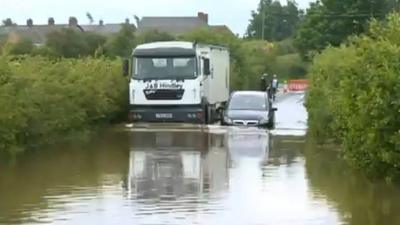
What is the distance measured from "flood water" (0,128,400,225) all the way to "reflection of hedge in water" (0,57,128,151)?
796 millimetres

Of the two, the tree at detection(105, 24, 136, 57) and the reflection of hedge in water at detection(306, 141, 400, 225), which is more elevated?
the tree at detection(105, 24, 136, 57)

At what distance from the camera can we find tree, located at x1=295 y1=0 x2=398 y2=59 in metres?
66.5

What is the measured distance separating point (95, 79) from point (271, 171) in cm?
1379

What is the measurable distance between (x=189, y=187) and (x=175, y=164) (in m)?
3.99

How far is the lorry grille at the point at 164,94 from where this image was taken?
115 feet

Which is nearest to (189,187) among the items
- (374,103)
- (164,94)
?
(374,103)

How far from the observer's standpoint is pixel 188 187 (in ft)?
57.5

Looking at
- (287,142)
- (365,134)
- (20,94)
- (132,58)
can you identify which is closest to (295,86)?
(132,58)

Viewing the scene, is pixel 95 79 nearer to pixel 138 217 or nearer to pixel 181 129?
pixel 181 129

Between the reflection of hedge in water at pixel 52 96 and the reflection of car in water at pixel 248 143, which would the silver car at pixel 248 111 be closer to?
the reflection of car in water at pixel 248 143

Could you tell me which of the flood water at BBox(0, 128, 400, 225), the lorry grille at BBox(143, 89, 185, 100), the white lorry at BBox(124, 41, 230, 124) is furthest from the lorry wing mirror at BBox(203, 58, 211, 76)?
the flood water at BBox(0, 128, 400, 225)

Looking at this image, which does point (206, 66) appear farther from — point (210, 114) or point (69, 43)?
point (69, 43)

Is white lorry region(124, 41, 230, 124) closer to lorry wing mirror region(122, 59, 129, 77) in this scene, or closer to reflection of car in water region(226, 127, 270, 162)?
lorry wing mirror region(122, 59, 129, 77)

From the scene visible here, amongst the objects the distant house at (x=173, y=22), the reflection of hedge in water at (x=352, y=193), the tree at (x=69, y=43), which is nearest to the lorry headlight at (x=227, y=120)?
the reflection of hedge in water at (x=352, y=193)
